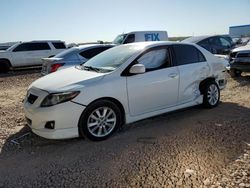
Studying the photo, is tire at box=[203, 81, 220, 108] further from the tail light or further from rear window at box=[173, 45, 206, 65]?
the tail light

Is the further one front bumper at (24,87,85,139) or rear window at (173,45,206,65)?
rear window at (173,45,206,65)

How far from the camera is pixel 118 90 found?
5062mm

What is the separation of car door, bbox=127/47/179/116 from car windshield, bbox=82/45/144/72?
0.75 ft

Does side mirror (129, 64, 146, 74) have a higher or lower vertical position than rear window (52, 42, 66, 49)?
higher

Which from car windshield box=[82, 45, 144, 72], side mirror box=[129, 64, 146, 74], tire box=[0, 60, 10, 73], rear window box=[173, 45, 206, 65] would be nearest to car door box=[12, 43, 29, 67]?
tire box=[0, 60, 10, 73]

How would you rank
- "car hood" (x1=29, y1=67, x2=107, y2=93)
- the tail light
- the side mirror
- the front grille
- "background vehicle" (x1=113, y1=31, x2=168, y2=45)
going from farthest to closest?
"background vehicle" (x1=113, y1=31, x2=168, y2=45), the tail light, the side mirror, the front grille, "car hood" (x1=29, y1=67, x2=107, y2=93)

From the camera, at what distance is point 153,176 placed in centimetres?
372

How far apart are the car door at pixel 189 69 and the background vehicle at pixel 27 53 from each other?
1195 centimetres

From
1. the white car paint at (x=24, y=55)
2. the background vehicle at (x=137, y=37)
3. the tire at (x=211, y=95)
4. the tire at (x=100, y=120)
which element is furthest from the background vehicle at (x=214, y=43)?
the tire at (x=100, y=120)

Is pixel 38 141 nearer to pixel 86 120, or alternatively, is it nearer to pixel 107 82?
pixel 86 120

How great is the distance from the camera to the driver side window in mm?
5547

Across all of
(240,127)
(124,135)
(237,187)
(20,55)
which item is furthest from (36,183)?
(20,55)

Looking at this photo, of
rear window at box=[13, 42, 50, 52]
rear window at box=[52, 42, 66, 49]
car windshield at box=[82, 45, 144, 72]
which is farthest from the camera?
rear window at box=[52, 42, 66, 49]

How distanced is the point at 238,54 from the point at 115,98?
277 inches
